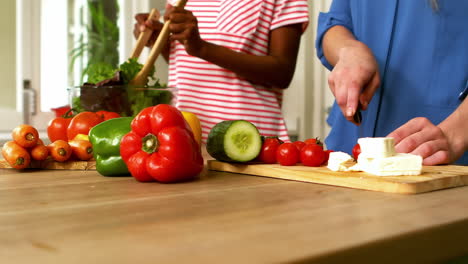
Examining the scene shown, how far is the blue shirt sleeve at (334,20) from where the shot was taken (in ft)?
5.59

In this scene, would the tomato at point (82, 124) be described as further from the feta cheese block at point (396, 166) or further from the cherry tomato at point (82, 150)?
the feta cheese block at point (396, 166)

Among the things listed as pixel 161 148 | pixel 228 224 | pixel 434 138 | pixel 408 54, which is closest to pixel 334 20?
pixel 408 54

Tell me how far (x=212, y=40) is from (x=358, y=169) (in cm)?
127

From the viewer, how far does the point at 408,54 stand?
158cm

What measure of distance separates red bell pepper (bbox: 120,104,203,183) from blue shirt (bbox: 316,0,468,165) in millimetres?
718

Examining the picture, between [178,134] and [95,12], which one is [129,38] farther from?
[178,134]

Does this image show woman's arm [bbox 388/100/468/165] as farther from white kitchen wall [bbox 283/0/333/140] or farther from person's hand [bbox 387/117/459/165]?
white kitchen wall [bbox 283/0/333/140]

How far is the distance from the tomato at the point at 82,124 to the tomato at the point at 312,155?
2.07 feet

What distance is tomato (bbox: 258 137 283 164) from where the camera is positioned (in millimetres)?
1271

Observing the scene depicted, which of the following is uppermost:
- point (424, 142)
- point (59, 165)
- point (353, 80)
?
point (353, 80)

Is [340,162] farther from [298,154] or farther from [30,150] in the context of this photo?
[30,150]

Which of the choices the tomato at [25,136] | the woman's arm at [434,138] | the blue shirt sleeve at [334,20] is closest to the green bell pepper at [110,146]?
the tomato at [25,136]

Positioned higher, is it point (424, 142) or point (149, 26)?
point (149, 26)

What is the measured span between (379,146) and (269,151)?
0.31 m
